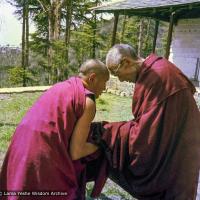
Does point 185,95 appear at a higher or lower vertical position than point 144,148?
higher

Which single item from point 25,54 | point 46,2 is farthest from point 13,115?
point 46,2

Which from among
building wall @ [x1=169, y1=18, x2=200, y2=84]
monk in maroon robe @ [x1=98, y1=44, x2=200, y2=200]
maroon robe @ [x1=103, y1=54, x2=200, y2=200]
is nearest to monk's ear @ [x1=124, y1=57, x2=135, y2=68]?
monk in maroon robe @ [x1=98, y1=44, x2=200, y2=200]

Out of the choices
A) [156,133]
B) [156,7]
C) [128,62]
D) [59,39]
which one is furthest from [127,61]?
[59,39]

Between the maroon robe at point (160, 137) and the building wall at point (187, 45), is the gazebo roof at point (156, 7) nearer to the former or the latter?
the building wall at point (187, 45)

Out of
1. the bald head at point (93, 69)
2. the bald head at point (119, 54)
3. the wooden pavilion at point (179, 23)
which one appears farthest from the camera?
the wooden pavilion at point (179, 23)

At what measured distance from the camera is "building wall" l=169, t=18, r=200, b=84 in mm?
17531

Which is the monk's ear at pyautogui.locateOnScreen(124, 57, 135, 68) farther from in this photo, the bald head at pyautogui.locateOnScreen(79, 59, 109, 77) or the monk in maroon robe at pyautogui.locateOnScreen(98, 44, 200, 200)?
the bald head at pyautogui.locateOnScreen(79, 59, 109, 77)

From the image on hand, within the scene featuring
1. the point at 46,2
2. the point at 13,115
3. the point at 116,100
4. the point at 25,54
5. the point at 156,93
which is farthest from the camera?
the point at 46,2

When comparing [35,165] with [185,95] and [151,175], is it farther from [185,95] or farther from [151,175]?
[185,95]

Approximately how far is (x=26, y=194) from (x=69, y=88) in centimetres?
86

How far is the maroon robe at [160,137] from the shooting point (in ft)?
10.3

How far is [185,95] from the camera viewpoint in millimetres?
3199

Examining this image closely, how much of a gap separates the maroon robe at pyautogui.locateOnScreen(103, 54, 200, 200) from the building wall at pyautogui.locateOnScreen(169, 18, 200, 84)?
47.3ft

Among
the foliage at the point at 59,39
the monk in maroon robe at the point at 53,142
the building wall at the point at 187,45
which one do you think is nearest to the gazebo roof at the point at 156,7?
the building wall at the point at 187,45
